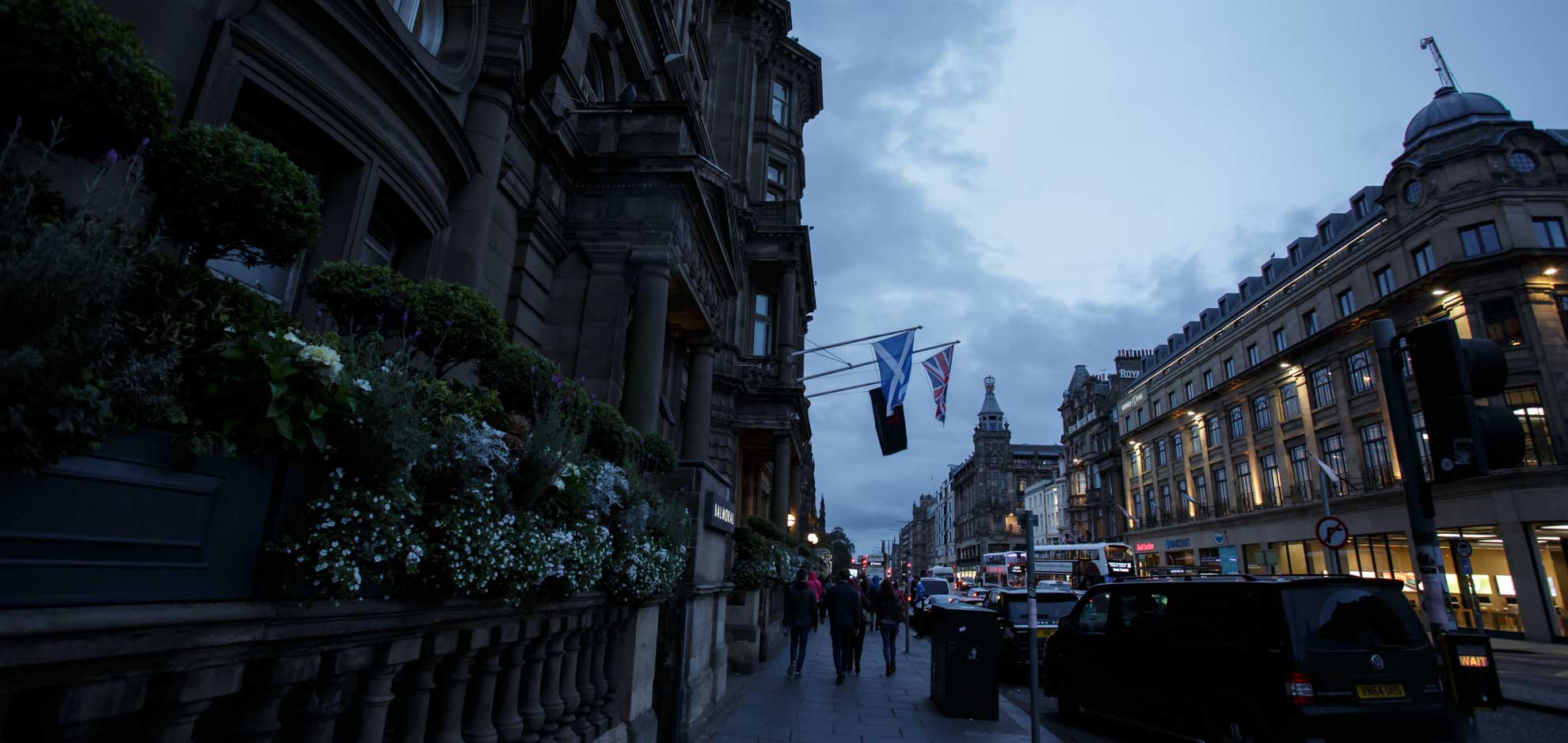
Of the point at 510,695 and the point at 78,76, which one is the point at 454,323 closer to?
the point at 510,695

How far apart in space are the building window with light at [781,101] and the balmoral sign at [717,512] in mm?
24849

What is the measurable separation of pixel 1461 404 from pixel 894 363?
16.8 meters

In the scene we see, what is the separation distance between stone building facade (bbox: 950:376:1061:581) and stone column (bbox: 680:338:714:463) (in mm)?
99411

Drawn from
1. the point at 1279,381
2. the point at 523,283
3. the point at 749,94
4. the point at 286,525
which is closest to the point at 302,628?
the point at 286,525

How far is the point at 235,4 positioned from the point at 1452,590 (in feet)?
137

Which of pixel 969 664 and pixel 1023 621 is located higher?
pixel 1023 621

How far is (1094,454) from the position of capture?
7112 cm

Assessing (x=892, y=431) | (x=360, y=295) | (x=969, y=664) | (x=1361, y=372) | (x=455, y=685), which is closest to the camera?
(x=455, y=685)

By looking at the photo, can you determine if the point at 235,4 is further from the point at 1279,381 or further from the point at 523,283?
the point at 1279,381

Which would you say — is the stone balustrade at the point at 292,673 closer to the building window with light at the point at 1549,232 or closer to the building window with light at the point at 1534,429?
the building window with light at the point at 1534,429

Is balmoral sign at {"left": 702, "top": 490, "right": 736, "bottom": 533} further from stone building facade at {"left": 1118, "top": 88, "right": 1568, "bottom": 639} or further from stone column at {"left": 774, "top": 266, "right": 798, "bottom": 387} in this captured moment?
stone building facade at {"left": 1118, "top": 88, "right": 1568, "bottom": 639}

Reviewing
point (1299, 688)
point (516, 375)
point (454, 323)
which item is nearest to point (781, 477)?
point (516, 375)

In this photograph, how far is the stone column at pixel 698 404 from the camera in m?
15.9

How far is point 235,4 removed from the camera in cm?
639
